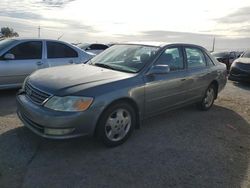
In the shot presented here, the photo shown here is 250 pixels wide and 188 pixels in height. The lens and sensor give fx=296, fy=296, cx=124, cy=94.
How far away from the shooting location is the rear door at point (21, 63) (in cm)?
693

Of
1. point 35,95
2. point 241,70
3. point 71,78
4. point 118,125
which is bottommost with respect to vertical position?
point 118,125

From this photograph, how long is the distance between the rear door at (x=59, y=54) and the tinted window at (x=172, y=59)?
335 centimetres

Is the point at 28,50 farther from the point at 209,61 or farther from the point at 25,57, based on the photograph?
the point at 209,61

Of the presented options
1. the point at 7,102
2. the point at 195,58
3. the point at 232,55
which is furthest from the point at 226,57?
the point at 7,102

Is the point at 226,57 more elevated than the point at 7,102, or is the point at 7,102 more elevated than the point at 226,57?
the point at 226,57

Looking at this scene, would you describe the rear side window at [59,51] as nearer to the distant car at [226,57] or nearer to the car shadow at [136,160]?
the car shadow at [136,160]

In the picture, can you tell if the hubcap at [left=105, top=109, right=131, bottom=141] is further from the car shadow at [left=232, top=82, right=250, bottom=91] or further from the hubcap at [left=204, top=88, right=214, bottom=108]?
the car shadow at [left=232, top=82, right=250, bottom=91]

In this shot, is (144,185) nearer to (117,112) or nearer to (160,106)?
(117,112)

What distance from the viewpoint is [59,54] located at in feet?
25.7

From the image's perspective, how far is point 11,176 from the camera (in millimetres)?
3459

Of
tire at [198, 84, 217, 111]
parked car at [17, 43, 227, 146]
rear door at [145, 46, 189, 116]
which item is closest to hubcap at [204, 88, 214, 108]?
tire at [198, 84, 217, 111]

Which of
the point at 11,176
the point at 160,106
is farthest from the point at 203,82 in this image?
the point at 11,176

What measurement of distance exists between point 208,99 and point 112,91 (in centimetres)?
330

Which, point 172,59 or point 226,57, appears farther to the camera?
point 226,57
